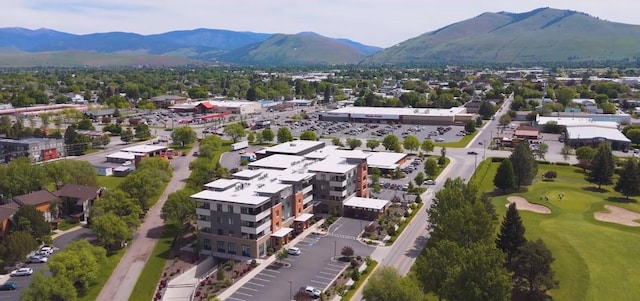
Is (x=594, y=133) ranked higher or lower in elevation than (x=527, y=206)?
higher

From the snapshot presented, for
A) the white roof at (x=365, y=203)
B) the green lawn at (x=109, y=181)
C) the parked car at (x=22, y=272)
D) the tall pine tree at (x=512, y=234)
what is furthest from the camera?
the green lawn at (x=109, y=181)

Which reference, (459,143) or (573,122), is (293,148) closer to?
(459,143)

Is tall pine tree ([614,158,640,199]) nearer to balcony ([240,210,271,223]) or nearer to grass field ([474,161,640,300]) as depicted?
grass field ([474,161,640,300])

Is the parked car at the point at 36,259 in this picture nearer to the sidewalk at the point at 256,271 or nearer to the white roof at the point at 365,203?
the sidewalk at the point at 256,271

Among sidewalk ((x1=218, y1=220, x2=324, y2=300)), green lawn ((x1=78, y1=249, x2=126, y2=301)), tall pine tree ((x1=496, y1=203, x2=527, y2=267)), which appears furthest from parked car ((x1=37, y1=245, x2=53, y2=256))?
tall pine tree ((x1=496, y1=203, x2=527, y2=267))

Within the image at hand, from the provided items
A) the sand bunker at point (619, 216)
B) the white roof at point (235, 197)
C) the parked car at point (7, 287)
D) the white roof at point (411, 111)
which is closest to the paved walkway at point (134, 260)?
the parked car at point (7, 287)

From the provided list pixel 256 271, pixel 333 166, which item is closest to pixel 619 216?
pixel 333 166
